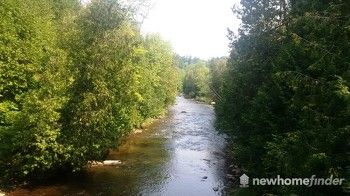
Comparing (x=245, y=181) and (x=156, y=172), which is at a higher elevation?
(x=245, y=181)

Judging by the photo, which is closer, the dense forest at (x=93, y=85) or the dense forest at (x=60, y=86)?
the dense forest at (x=93, y=85)

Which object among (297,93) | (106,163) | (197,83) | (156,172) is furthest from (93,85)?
(197,83)

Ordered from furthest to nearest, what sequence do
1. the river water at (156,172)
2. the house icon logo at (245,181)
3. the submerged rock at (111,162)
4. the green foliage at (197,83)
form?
the green foliage at (197,83), the submerged rock at (111,162), the river water at (156,172), the house icon logo at (245,181)

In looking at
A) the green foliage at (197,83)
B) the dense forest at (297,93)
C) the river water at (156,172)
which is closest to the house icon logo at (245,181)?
the dense forest at (297,93)

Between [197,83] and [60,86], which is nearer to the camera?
[60,86]

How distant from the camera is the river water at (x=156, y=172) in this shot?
25.7 meters

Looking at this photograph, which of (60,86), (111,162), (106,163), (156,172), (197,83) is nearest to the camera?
(60,86)

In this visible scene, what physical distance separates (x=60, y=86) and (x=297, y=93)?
17.1m

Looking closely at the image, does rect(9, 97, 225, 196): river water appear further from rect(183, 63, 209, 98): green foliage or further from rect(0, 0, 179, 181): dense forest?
rect(183, 63, 209, 98): green foliage

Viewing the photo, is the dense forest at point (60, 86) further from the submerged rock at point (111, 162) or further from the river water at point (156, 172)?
the submerged rock at point (111, 162)

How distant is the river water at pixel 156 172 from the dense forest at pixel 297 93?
15.5 ft

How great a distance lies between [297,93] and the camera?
15297 millimetres

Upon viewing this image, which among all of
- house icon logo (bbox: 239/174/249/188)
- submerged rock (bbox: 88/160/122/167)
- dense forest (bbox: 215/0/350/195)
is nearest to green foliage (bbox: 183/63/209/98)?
submerged rock (bbox: 88/160/122/167)

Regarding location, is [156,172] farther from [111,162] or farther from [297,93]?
[297,93]
